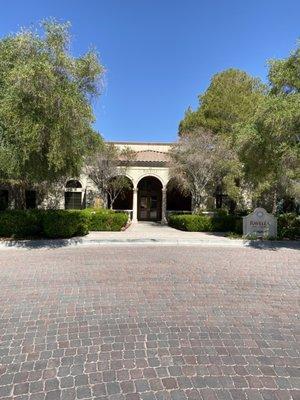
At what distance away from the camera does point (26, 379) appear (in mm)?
3908

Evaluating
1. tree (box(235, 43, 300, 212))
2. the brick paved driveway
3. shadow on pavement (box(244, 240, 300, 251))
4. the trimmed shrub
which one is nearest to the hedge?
the trimmed shrub

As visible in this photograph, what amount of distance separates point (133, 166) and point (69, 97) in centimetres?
1622

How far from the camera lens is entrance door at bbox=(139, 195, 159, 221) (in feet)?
102

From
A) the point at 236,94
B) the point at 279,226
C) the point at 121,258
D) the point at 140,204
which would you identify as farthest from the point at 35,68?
the point at 140,204

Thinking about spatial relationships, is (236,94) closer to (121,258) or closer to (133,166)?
(133,166)

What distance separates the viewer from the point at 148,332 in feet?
16.8

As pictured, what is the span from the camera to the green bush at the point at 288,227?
52.2 feet

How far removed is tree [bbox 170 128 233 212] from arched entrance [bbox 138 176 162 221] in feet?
23.7

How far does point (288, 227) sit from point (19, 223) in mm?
11704

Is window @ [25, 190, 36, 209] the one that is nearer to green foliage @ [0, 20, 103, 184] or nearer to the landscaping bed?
the landscaping bed

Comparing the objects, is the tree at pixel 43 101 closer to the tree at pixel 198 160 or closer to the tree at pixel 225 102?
the tree at pixel 198 160

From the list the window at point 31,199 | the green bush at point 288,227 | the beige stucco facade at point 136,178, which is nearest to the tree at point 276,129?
the green bush at point 288,227

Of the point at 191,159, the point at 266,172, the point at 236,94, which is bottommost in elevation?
the point at 266,172

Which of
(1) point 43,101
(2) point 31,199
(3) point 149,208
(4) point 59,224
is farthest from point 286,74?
(2) point 31,199
